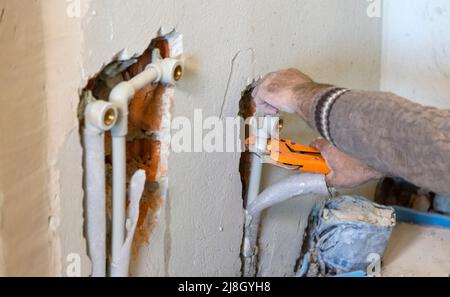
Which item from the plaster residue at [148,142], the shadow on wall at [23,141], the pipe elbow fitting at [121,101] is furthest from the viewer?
the plaster residue at [148,142]

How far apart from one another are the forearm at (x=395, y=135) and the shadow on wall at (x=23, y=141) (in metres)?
0.48

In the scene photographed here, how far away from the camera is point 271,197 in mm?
1324

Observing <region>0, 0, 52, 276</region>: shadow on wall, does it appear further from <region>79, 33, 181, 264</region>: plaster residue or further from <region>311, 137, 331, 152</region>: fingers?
<region>311, 137, 331, 152</region>: fingers

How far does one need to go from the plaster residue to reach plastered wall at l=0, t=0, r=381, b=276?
0.07ft

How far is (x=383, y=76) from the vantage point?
1935mm

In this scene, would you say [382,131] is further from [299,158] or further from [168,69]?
[168,69]

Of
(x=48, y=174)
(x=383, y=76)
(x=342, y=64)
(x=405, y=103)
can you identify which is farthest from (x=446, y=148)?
(x=383, y=76)

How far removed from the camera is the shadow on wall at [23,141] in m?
0.84

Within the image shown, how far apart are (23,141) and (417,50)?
140 centimetres

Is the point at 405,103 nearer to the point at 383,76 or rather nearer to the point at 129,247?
the point at 129,247

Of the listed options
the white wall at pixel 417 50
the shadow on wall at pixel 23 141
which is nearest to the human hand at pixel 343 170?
the shadow on wall at pixel 23 141

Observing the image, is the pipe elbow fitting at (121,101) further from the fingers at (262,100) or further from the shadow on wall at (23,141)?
the fingers at (262,100)

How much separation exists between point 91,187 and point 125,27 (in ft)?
0.91
